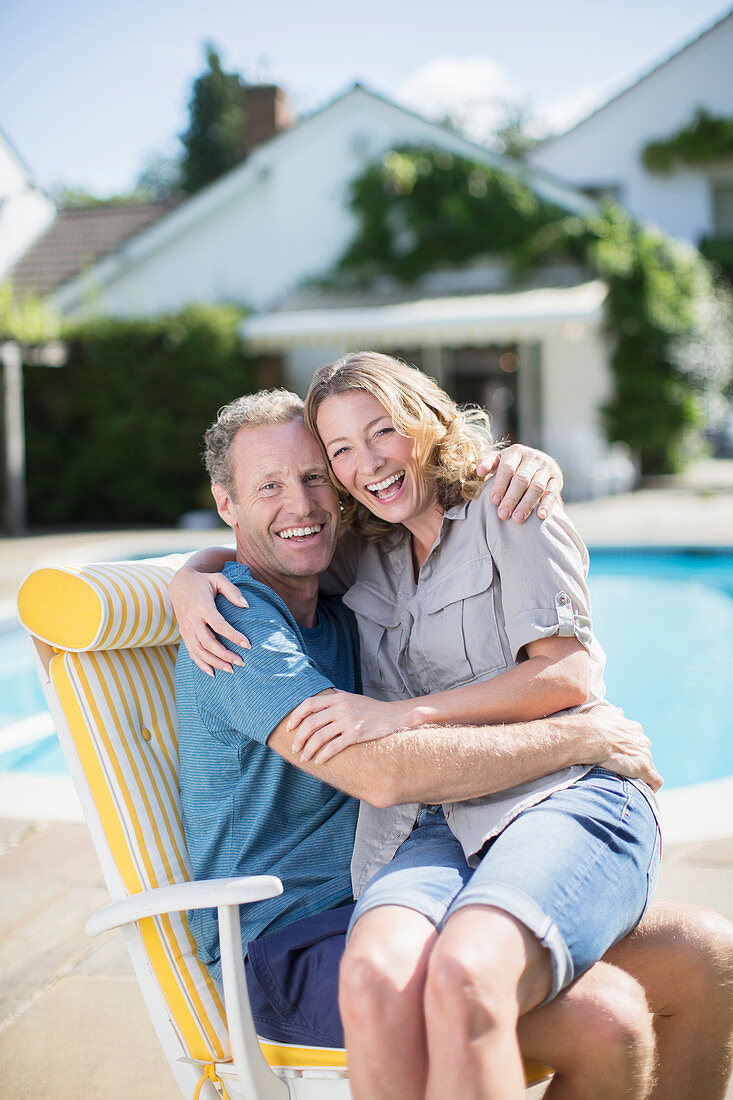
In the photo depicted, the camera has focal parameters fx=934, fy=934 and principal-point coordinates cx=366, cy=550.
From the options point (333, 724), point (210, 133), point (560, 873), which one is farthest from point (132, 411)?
point (210, 133)

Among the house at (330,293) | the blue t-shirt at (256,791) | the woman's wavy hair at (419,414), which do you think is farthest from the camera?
the house at (330,293)

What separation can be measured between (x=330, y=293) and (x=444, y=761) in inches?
632

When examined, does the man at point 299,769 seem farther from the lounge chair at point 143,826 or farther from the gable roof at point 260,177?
the gable roof at point 260,177

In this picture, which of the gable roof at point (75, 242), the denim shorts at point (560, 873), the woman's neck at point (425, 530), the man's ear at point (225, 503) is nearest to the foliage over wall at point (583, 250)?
the gable roof at point (75, 242)

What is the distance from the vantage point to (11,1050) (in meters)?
2.46

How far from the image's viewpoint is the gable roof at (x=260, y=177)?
15.9m

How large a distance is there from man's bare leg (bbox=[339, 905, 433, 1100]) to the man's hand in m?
0.59

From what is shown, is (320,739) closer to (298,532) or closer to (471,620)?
(471,620)

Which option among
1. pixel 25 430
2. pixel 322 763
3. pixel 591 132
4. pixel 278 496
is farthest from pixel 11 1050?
pixel 591 132

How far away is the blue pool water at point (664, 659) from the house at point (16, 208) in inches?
488

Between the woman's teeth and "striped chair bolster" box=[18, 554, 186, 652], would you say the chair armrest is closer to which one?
"striped chair bolster" box=[18, 554, 186, 652]

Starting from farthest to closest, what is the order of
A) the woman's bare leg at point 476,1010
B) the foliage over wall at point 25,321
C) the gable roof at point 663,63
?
the gable roof at point 663,63 → the foliage over wall at point 25,321 → the woman's bare leg at point 476,1010

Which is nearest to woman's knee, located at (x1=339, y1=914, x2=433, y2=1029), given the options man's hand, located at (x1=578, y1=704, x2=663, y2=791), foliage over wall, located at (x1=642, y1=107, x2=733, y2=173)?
man's hand, located at (x1=578, y1=704, x2=663, y2=791)

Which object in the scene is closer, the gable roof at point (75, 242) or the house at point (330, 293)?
the house at point (330, 293)
